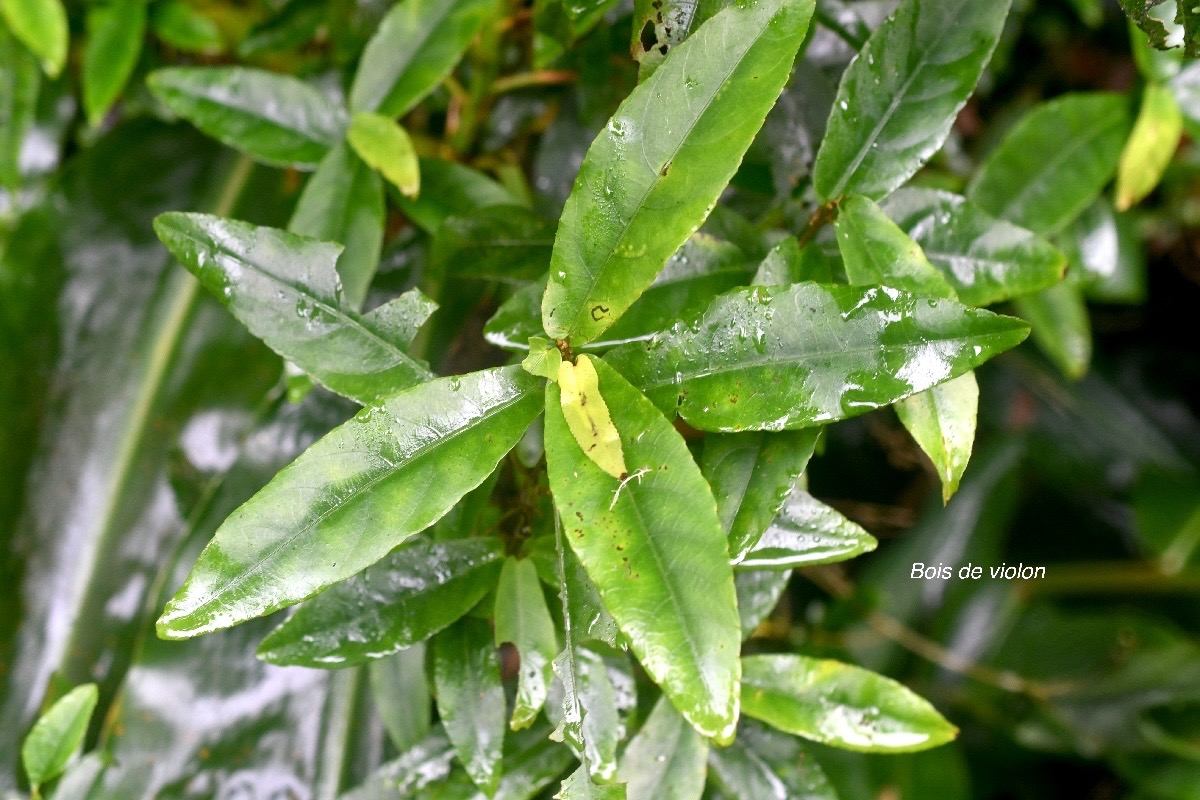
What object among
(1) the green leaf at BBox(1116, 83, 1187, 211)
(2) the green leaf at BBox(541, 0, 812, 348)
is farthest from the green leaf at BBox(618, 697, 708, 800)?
(1) the green leaf at BBox(1116, 83, 1187, 211)

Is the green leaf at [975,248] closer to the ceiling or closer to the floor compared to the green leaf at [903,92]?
closer to the floor

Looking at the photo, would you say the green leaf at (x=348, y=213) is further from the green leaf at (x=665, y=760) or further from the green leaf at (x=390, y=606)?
the green leaf at (x=665, y=760)

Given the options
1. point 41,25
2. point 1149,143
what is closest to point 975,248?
point 1149,143

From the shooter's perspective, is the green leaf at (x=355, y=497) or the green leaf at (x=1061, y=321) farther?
the green leaf at (x=1061, y=321)

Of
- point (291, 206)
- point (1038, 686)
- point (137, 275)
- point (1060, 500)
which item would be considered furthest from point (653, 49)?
point (1060, 500)

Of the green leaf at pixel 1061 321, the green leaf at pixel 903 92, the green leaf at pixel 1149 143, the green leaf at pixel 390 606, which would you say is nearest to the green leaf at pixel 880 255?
the green leaf at pixel 903 92

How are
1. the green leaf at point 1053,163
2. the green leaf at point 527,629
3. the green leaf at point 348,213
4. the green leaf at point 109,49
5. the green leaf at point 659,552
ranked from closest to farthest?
the green leaf at point 659,552 < the green leaf at point 527,629 < the green leaf at point 348,213 < the green leaf at point 1053,163 < the green leaf at point 109,49

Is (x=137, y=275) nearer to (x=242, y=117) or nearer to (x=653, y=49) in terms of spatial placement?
(x=242, y=117)
